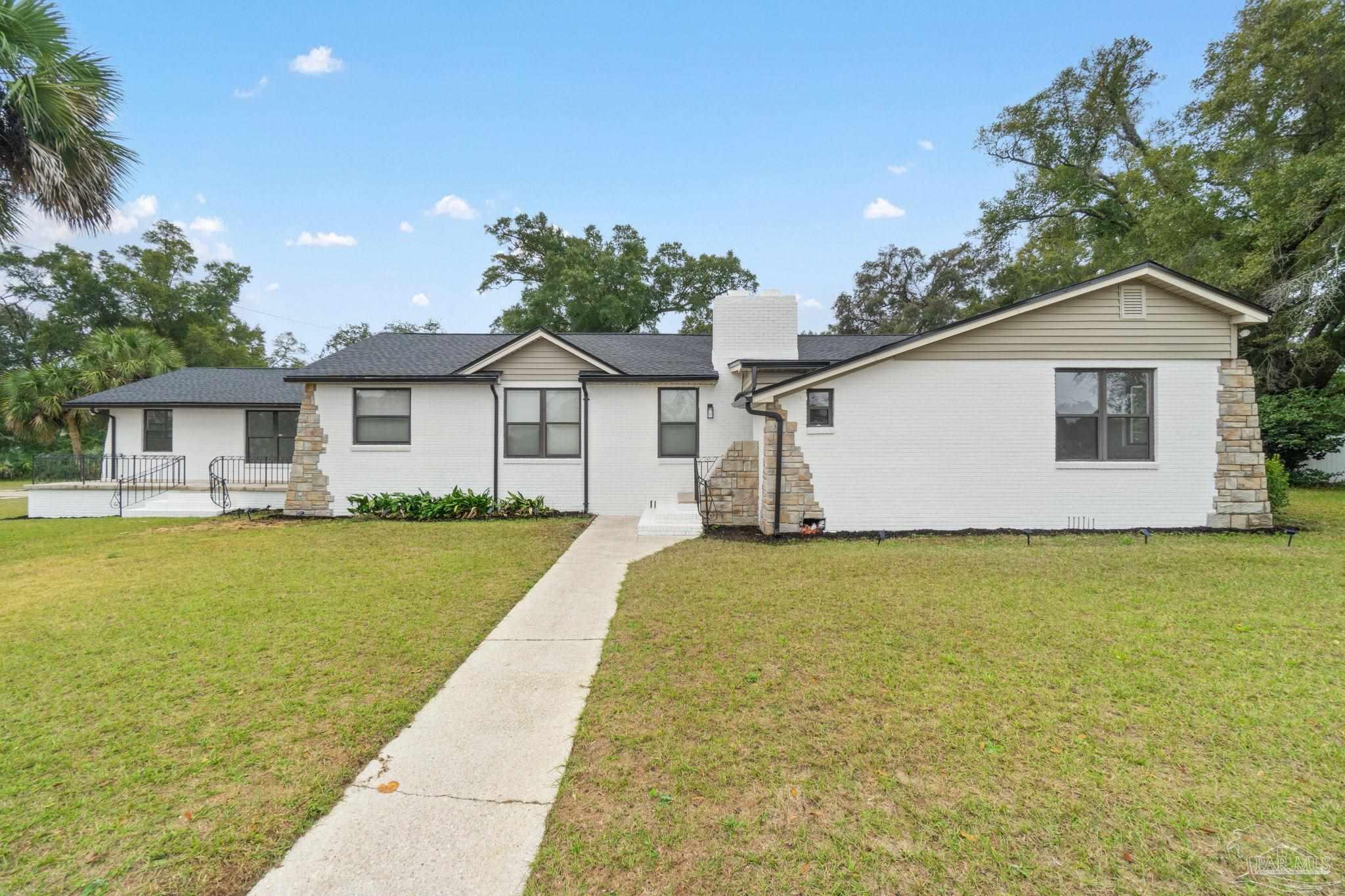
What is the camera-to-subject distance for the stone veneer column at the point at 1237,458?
29.5ft

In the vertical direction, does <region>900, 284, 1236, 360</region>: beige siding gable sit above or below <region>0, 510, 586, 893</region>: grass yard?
above

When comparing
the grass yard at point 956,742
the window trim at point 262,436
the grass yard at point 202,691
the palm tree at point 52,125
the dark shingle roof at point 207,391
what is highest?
the palm tree at point 52,125

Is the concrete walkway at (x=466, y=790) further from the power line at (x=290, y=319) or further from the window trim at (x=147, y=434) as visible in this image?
the power line at (x=290, y=319)

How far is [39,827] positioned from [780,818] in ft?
10.4

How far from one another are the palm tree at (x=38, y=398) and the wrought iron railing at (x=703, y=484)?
21966 millimetres

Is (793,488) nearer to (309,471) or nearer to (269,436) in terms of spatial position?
(309,471)

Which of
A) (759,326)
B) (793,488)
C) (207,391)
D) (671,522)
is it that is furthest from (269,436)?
(793,488)

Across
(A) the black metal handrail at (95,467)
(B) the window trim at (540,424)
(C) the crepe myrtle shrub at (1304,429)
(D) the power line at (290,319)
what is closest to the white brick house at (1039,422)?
(B) the window trim at (540,424)

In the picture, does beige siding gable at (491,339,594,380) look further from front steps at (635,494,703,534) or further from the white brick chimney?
front steps at (635,494,703,534)

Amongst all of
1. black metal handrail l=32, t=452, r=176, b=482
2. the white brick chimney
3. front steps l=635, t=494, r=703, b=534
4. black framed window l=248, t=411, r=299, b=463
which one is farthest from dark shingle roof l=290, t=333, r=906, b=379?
black metal handrail l=32, t=452, r=176, b=482

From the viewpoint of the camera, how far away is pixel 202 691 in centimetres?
354

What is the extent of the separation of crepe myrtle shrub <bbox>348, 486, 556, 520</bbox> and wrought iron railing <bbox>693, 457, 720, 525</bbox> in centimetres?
327

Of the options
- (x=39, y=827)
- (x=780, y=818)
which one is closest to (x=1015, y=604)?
(x=780, y=818)

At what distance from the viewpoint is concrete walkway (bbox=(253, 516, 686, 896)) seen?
6.75 ft
